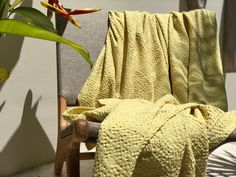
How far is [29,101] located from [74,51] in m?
0.33

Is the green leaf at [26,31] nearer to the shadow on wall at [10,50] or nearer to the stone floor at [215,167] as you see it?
the shadow on wall at [10,50]

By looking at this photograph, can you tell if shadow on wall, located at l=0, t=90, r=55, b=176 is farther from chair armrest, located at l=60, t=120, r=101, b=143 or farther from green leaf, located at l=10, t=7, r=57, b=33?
chair armrest, located at l=60, t=120, r=101, b=143

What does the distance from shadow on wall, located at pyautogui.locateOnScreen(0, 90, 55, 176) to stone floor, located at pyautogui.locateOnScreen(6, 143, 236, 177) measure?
4cm

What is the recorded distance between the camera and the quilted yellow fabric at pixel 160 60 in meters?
1.34

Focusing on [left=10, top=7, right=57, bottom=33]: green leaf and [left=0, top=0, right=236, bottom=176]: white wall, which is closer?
[left=10, top=7, right=57, bottom=33]: green leaf

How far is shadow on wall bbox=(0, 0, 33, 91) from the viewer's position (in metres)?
1.39

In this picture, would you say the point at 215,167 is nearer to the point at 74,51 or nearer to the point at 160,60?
the point at 160,60

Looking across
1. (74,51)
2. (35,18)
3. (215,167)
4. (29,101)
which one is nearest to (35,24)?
(35,18)

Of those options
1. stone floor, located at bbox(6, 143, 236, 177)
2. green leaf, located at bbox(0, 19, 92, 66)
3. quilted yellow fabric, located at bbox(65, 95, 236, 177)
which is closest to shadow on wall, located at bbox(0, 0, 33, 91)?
stone floor, located at bbox(6, 143, 236, 177)

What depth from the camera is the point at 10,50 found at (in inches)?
55.8

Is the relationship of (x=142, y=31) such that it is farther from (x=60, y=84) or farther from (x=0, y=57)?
(x=0, y=57)

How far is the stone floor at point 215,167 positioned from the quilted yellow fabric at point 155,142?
0.50 m

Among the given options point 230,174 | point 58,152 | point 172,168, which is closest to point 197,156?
point 172,168

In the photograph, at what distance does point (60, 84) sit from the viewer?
1.30 meters
